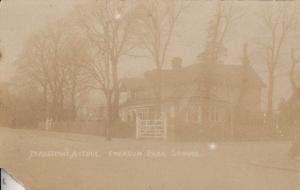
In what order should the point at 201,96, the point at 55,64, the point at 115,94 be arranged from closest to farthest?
the point at 201,96, the point at 115,94, the point at 55,64

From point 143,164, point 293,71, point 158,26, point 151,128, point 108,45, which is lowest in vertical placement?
point 143,164

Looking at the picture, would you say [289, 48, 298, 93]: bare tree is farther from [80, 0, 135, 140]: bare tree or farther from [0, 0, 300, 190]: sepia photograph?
[80, 0, 135, 140]: bare tree

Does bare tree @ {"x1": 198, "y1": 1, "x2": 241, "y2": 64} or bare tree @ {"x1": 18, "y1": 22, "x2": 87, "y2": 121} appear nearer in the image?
bare tree @ {"x1": 198, "y1": 1, "x2": 241, "y2": 64}

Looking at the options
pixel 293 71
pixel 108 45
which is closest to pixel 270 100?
pixel 293 71

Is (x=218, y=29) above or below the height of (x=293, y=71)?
above

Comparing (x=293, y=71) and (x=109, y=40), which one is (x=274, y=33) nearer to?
(x=293, y=71)

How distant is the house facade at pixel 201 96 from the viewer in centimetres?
292

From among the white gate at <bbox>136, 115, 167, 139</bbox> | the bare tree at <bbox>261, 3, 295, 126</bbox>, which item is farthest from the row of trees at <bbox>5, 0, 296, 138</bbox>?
the white gate at <bbox>136, 115, 167, 139</bbox>

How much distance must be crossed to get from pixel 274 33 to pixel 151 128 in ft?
3.40

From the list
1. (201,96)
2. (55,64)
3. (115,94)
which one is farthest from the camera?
(55,64)

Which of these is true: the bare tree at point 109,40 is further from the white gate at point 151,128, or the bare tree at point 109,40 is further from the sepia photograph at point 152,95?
the white gate at point 151,128

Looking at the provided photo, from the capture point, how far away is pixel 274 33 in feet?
9.68

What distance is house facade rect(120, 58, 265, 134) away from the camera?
2920 mm

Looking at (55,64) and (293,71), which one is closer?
(293,71)
